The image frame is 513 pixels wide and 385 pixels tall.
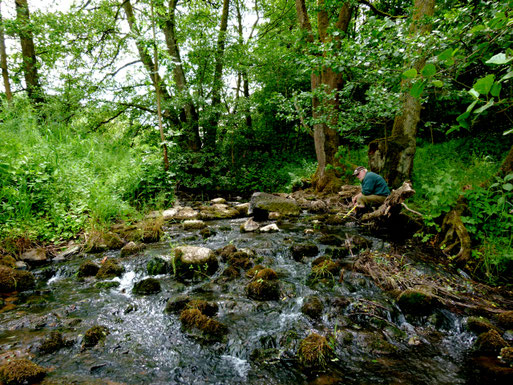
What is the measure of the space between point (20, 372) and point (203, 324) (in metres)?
1.73

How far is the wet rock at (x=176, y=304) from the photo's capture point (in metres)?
3.61

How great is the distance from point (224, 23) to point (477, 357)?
1678cm

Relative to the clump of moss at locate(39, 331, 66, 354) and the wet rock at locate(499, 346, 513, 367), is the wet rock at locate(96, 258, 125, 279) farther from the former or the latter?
the wet rock at locate(499, 346, 513, 367)

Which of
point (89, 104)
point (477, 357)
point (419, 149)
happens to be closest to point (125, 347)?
point (477, 357)

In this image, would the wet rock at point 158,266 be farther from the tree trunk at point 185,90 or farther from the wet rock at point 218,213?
the tree trunk at point 185,90

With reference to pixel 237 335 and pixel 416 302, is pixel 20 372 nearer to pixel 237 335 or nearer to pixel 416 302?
pixel 237 335

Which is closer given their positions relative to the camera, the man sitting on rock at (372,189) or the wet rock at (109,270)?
the wet rock at (109,270)

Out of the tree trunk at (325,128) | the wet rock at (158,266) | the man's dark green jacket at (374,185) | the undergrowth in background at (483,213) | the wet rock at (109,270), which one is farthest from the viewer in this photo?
the tree trunk at (325,128)

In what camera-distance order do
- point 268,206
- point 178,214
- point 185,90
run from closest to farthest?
point 178,214, point 268,206, point 185,90

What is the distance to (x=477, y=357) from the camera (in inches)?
107

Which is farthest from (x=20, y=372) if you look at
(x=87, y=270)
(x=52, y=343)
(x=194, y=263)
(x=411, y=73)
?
(x=411, y=73)

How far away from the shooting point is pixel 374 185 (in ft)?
22.8

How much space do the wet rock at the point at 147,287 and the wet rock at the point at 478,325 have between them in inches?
170

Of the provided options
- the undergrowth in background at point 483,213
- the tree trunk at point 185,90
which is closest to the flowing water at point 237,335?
the undergrowth in background at point 483,213
